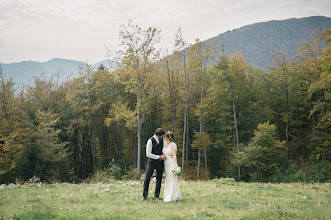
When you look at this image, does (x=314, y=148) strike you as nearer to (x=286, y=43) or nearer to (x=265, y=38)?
(x=286, y=43)

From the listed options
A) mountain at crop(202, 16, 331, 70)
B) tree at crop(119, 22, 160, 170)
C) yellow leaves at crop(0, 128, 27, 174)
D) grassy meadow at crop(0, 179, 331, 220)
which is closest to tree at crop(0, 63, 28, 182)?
yellow leaves at crop(0, 128, 27, 174)

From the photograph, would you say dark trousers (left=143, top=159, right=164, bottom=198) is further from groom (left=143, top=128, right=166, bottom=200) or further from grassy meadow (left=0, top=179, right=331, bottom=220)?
grassy meadow (left=0, top=179, right=331, bottom=220)

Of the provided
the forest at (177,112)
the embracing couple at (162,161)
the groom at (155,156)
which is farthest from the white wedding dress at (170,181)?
the forest at (177,112)

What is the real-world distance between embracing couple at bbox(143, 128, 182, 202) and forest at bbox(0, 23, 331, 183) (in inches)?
564

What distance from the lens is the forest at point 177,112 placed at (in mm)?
23422

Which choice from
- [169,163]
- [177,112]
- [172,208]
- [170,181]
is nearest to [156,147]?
[169,163]

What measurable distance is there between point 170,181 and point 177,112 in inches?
910

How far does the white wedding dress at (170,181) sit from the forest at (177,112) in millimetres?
14352

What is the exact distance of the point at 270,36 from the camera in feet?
433

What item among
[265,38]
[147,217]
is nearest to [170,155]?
[147,217]

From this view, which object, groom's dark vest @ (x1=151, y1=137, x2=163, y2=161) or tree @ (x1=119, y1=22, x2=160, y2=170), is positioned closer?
groom's dark vest @ (x1=151, y1=137, x2=163, y2=161)

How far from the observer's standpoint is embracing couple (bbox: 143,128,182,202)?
7.12 m

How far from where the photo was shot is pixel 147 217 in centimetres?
514

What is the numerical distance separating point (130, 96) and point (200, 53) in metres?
10.0
